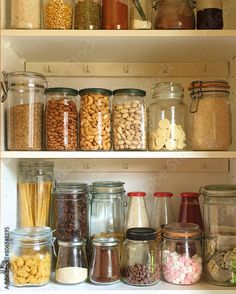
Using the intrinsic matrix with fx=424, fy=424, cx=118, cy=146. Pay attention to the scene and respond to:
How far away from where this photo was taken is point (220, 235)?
108cm

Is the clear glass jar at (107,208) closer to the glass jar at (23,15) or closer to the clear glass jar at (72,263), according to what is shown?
the clear glass jar at (72,263)

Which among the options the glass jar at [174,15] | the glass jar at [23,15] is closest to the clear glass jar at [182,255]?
A: the glass jar at [174,15]

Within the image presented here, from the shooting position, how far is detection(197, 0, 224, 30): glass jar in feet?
3.48

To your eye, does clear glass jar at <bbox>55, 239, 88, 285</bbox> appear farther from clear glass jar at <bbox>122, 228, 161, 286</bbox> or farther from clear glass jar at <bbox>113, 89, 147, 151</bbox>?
clear glass jar at <bbox>113, 89, 147, 151</bbox>

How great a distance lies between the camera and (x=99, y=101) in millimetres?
1077

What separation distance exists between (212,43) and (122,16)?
24cm

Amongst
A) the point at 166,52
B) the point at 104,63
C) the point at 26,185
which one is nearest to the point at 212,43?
the point at 166,52

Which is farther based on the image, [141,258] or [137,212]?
[137,212]

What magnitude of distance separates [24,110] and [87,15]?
0.95 ft

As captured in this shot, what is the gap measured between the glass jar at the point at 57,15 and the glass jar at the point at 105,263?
0.54 metres

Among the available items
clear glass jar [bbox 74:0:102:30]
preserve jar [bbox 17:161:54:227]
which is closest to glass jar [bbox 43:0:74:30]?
clear glass jar [bbox 74:0:102:30]

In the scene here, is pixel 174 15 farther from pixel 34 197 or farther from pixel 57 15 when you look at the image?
pixel 34 197

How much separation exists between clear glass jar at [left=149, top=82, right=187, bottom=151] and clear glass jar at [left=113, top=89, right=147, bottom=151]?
0.03 metres

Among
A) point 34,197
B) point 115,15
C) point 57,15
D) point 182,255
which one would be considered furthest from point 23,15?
point 182,255
